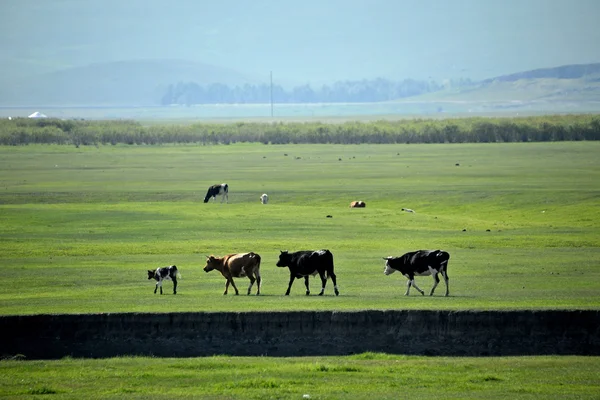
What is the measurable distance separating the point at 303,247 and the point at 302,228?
6453mm

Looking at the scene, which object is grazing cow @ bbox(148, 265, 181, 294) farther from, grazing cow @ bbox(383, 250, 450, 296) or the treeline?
the treeline

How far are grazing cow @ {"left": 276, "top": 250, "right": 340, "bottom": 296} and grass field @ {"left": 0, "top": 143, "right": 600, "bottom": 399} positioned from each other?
1.78ft

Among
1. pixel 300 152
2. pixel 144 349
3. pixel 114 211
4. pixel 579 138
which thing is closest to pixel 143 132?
pixel 300 152

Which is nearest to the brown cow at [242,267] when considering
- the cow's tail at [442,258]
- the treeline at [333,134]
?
the cow's tail at [442,258]

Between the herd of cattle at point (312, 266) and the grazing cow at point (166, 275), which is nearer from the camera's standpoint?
the herd of cattle at point (312, 266)

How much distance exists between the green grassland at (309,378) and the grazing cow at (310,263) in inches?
170

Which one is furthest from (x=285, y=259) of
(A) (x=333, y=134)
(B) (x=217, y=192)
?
(A) (x=333, y=134)

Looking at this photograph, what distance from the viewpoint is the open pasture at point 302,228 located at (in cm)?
2516

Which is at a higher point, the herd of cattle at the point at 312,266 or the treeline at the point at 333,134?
the herd of cattle at the point at 312,266

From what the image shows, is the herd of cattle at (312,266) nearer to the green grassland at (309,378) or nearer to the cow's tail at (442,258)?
the cow's tail at (442,258)

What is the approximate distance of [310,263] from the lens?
25188 millimetres

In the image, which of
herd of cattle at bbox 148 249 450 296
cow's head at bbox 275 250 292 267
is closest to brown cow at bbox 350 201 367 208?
herd of cattle at bbox 148 249 450 296

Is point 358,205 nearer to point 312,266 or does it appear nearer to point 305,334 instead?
point 312,266

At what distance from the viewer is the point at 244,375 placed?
18938 mm
